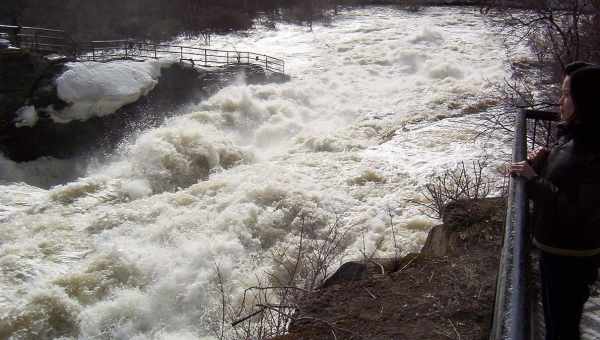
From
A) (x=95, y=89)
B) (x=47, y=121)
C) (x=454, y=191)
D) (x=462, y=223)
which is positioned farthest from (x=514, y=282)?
(x=47, y=121)

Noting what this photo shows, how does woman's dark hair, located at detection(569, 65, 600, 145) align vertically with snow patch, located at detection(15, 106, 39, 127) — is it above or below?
above

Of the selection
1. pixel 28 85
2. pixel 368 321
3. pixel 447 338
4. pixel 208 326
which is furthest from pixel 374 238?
pixel 28 85

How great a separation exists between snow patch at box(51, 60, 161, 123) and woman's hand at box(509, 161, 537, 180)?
49.1 ft

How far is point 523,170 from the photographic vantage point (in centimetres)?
217

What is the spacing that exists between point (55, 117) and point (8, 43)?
10.1 feet

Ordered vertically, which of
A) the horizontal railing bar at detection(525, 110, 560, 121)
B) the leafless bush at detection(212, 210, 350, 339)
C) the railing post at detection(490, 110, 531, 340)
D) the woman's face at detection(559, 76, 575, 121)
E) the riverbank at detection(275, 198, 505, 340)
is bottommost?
the leafless bush at detection(212, 210, 350, 339)

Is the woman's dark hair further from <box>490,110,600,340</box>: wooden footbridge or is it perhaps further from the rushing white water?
the rushing white water

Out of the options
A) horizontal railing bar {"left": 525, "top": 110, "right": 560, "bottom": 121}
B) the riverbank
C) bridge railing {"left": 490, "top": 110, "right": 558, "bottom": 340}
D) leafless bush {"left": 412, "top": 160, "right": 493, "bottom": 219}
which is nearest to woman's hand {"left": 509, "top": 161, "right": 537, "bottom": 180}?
bridge railing {"left": 490, "top": 110, "right": 558, "bottom": 340}

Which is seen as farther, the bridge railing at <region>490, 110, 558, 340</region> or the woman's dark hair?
the woman's dark hair

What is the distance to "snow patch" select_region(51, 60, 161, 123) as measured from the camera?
15070mm

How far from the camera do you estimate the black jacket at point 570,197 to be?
2.09 meters

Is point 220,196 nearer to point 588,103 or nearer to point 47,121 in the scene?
point 47,121

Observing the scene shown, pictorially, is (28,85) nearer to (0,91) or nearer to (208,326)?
(0,91)

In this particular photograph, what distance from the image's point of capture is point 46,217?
32.2 ft
